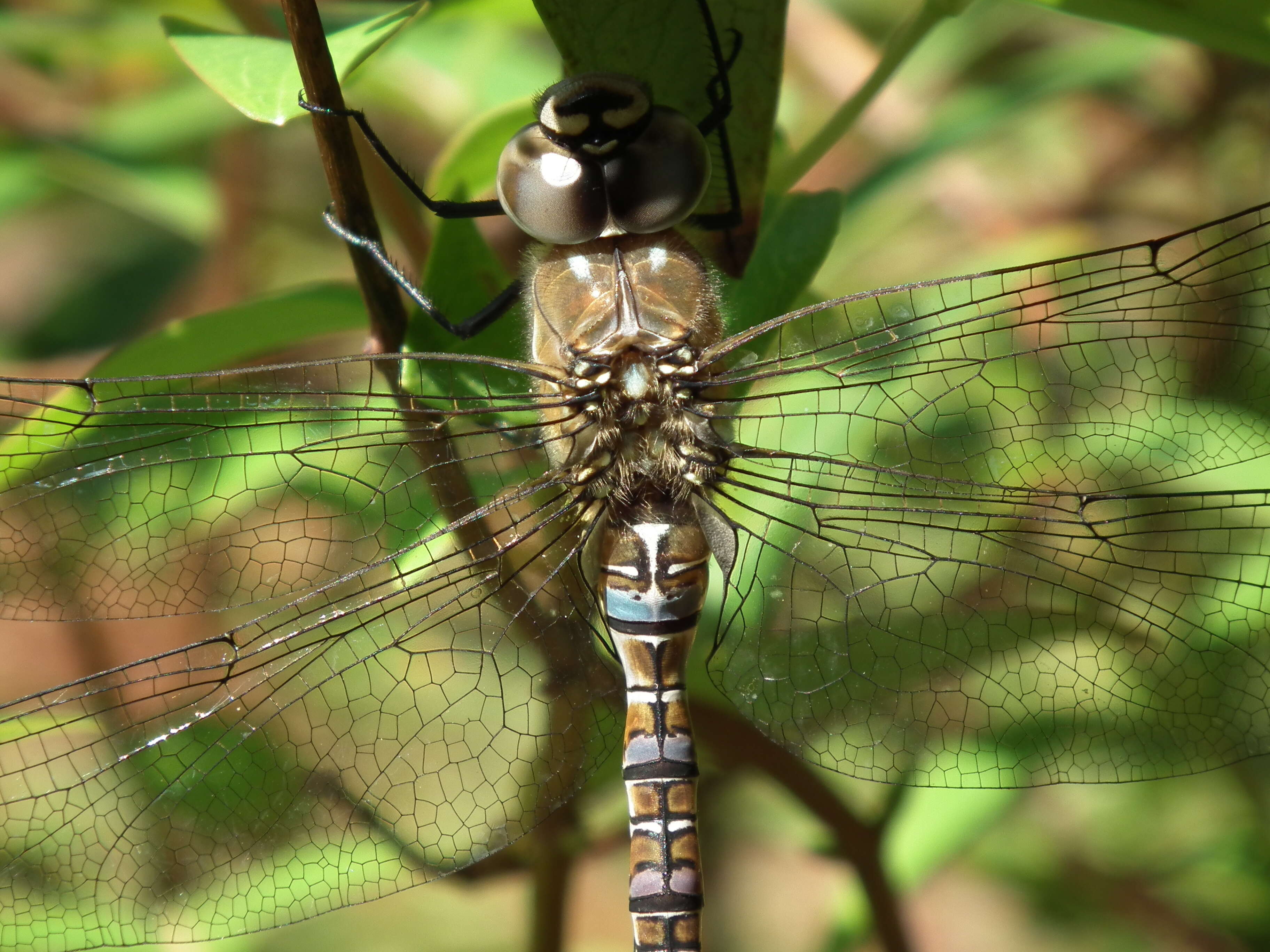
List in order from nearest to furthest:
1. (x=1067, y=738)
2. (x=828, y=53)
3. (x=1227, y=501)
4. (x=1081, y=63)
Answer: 1. (x=1067, y=738)
2. (x=1227, y=501)
3. (x=1081, y=63)
4. (x=828, y=53)

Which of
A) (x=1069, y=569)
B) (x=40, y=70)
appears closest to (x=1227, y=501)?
(x=1069, y=569)

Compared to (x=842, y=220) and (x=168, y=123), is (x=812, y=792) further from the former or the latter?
(x=168, y=123)

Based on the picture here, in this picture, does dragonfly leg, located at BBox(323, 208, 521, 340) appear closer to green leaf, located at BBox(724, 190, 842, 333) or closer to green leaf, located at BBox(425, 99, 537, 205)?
green leaf, located at BBox(425, 99, 537, 205)

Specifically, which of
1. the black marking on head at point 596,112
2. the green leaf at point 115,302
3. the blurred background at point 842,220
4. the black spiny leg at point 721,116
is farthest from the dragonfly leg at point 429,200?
the green leaf at point 115,302

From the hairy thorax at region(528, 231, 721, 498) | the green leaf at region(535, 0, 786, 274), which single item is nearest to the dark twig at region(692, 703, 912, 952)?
the hairy thorax at region(528, 231, 721, 498)

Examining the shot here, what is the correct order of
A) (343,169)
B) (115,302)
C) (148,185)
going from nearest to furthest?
(343,169), (148,185), (115,302)

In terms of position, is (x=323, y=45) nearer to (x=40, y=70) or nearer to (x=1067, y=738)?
(x=1067, y=738)

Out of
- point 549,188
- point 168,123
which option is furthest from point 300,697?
point 168,123
